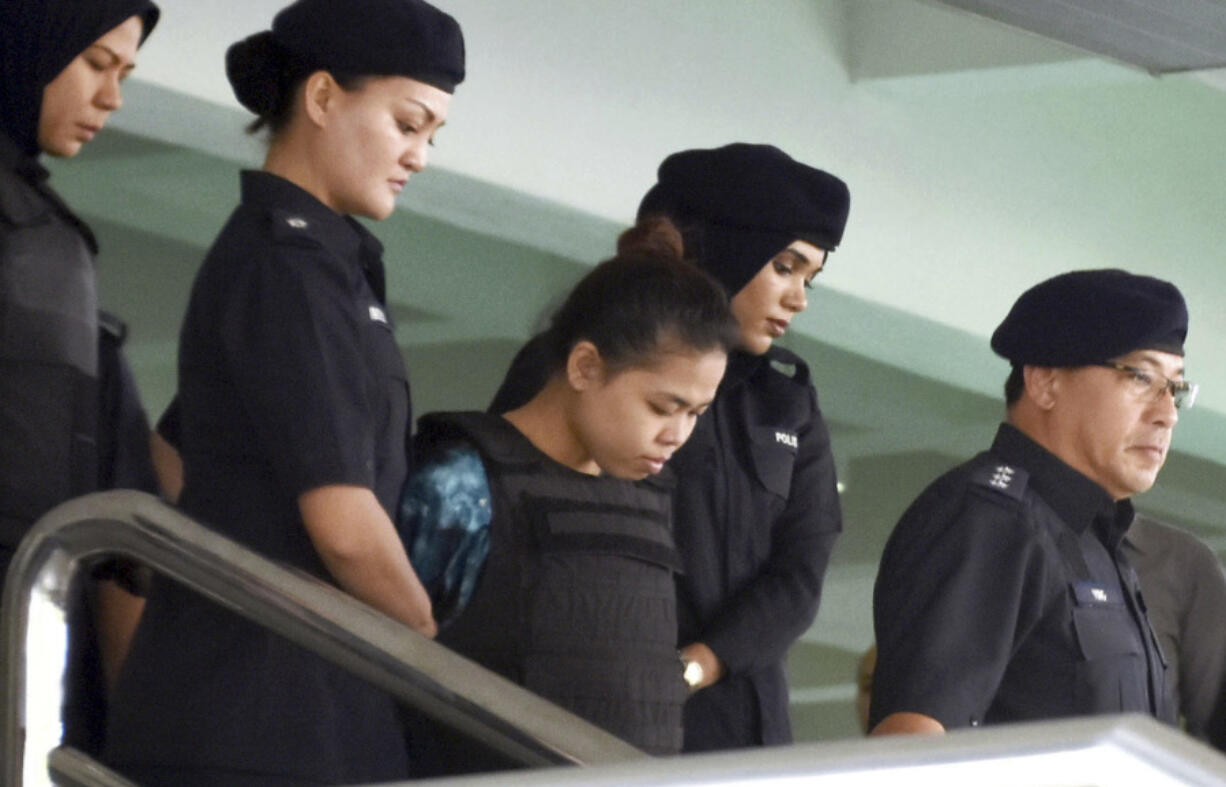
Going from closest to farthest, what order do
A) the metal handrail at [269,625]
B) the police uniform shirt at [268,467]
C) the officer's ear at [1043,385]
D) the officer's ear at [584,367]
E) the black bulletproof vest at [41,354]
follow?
the metal handrail at [269,625]
the police uniform shirt at [268,467]
the black bulletproof vest at [41,354]
the officer's ear at [584,367]
the officer's ear at [1043,385]

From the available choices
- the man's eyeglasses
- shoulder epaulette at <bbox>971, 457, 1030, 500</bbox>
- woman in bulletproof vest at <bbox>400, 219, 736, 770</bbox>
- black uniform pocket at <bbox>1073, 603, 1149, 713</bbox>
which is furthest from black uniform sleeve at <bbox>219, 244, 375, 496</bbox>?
the man's eyeglasses

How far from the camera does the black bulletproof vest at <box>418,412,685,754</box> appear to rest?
2.54 m

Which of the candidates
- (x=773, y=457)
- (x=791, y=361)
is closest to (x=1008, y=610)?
(x=773, y=457)

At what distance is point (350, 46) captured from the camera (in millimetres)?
2627

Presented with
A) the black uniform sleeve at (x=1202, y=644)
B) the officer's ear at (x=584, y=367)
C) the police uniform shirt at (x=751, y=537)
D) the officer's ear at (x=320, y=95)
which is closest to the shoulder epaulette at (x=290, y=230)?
the officer's ear at (x=320, y=95)

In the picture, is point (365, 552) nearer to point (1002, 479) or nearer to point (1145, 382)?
point (1002, 479)

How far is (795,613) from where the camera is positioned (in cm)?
307

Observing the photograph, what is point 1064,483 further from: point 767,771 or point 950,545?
point 767,771

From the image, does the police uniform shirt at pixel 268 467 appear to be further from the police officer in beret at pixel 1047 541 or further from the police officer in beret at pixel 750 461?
the police officer in beret at pixel 1047 541

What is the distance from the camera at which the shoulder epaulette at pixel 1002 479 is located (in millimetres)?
2906

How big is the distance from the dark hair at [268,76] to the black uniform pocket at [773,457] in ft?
2.95

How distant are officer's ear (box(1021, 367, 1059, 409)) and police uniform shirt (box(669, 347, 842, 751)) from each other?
1.19 feet

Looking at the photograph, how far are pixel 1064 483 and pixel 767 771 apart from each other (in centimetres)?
185

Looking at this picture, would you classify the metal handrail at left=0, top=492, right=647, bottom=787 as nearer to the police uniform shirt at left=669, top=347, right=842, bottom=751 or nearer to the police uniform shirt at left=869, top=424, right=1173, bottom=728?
the police uniform shirt at left=869, top=424, right=1173, bottom=728
